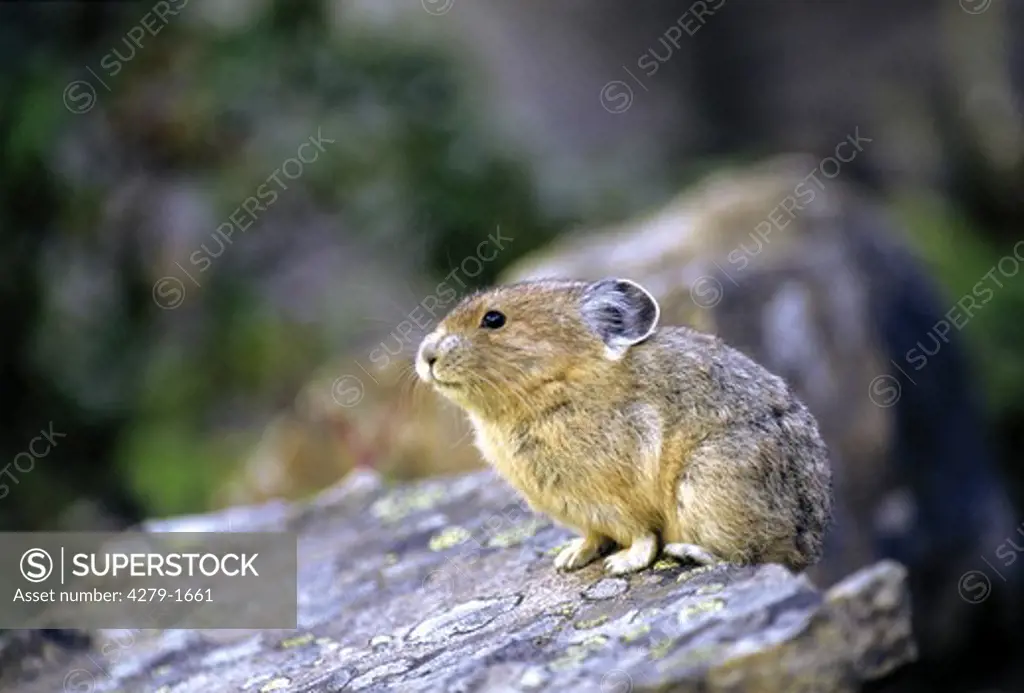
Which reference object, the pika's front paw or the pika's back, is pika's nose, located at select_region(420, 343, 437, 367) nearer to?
the pika's back

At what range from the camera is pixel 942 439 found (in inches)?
447

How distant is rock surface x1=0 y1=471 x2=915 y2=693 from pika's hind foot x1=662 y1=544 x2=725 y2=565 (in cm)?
7

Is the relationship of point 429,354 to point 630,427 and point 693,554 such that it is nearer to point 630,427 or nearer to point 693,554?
point 630,427

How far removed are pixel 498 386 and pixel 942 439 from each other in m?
6.28

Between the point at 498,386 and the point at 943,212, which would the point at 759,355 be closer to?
the point at 498,386

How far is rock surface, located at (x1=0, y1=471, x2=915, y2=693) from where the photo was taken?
4738 millimetres

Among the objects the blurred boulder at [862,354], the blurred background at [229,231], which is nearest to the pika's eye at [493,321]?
the blurred boulder at [862,354]

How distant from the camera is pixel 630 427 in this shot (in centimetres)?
617

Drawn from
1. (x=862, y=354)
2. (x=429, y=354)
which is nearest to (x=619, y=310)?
(x=429, y=354)

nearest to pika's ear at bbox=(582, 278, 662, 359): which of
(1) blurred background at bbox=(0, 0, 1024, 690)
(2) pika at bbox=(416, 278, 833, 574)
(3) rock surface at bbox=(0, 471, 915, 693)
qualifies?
(2) pika at bbox=(416, 278, 833, 574)

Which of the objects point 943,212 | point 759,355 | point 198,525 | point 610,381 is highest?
point 943,212

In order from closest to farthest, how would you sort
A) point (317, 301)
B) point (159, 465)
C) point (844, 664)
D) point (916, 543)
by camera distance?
point (844, 664) → point (916, 543) → point (159, 465) → point (317, 301)

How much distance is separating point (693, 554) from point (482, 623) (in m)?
1.06

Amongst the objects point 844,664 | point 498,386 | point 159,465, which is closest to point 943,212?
point 159,465
